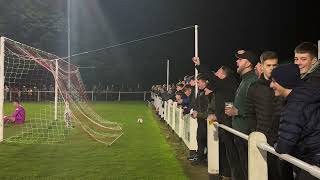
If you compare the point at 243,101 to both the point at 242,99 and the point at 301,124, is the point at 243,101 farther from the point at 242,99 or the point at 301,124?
the point at 301,124

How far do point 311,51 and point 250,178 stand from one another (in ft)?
4.90

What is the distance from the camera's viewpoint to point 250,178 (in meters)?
5.03

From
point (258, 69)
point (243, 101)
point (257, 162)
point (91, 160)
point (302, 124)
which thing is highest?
point (258, 69)

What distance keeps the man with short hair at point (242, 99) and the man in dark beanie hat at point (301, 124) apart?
2.09 metres

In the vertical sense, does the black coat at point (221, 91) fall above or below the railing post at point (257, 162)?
above

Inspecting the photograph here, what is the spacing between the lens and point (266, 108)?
585cm

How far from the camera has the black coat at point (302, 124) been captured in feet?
13.3

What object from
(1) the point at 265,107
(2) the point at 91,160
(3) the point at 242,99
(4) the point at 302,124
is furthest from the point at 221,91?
(2) the point at 91,160

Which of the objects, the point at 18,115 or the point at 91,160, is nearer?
the point at 91,160

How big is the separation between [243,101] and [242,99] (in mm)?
44

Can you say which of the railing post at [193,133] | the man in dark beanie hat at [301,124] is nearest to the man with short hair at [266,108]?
the man in dark beanie hat at [301,124]

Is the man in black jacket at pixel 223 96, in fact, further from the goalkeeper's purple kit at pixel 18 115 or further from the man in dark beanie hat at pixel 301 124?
the goalkeeper's purple kit at pixel 18 115

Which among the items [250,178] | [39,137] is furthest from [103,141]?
[250,178]

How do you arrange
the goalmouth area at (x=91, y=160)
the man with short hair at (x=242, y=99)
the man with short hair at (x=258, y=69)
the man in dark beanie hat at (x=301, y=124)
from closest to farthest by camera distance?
the man in dark beanie hat at (x=301, y=124) → the man with short hair at (x=242, y=99) → the man with short hair at (x=258, y=69) → the goalmouth area at (x=91, y=160)
